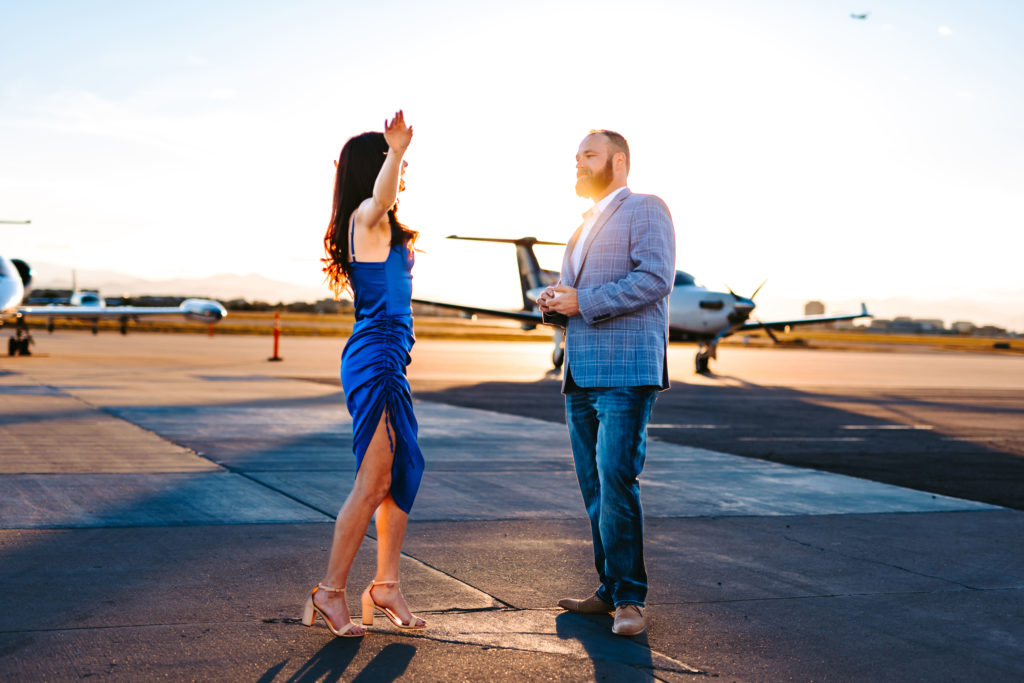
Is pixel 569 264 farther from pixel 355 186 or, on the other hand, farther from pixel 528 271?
pixel 528 271

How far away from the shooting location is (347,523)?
3619mm

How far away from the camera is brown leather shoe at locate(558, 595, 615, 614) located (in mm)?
3994

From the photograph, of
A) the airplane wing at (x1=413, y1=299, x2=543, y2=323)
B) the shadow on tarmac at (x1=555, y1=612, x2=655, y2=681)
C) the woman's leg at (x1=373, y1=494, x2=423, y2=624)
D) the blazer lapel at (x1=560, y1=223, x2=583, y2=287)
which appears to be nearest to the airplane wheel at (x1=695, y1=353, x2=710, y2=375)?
the airplane wing at (x1=413, y1=299, x2=543, y2=323)

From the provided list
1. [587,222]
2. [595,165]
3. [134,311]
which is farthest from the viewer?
[134,311]

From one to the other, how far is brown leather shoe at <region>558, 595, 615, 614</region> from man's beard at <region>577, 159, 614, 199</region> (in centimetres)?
172

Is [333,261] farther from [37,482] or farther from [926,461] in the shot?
[926,461]

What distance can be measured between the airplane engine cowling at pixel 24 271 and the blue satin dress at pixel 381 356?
22.8 meters

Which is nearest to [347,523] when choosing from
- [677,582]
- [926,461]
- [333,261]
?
[333,261]

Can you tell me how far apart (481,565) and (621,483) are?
3.69 feet

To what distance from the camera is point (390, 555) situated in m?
3.68

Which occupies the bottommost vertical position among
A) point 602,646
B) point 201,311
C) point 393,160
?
point 602,646

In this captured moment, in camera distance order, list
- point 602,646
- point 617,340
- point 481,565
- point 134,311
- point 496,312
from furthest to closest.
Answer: point 134,311 < point 496,312 < point 481,565 < point 617,340 < point 602,646

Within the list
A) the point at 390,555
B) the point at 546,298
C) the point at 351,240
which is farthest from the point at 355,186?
the point at 390,555

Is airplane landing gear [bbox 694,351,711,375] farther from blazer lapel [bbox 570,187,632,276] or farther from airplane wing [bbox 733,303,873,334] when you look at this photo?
blazer lapel [bbox 570,187,632,276]
